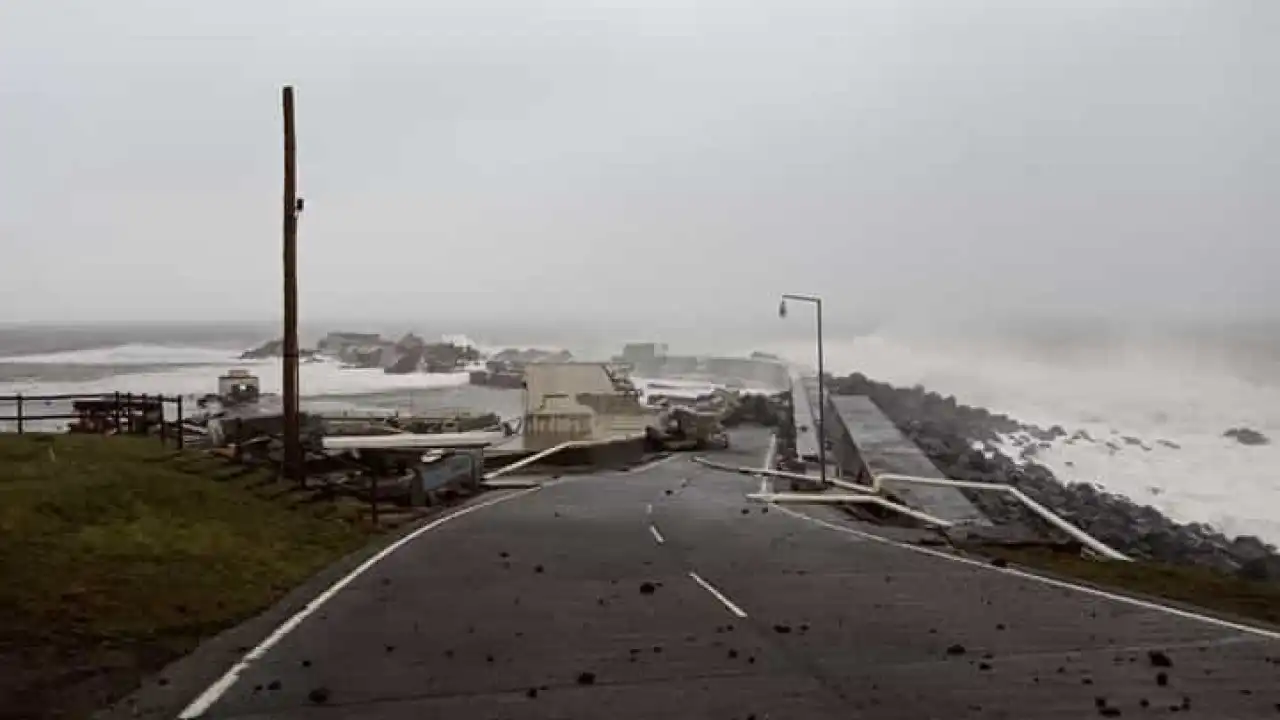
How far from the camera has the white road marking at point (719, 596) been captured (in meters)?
12.1

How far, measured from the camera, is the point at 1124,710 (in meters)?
7.81

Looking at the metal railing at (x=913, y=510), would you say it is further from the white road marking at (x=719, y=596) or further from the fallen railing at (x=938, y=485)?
the white road marking at (x=719, y=596)

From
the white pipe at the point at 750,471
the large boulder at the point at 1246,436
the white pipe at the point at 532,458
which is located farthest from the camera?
the large boulder at the point at 1246,436

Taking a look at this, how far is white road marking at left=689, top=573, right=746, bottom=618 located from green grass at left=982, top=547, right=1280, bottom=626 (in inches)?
185

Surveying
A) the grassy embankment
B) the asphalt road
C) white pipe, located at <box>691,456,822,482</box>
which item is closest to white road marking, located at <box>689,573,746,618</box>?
the asphalt road

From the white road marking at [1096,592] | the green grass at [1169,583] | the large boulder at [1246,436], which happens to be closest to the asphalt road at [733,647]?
the white road marking at [1096,592]

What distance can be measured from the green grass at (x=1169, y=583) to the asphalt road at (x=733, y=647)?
1143 mm

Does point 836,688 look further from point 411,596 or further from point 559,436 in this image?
point 559,436

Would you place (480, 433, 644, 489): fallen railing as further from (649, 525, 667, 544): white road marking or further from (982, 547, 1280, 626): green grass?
(982, 547, 1280, 626): green grass

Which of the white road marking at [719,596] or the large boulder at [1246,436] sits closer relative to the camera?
the white road marking at [719,596]

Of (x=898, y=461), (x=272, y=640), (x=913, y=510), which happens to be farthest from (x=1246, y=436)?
(x=272, y=640)

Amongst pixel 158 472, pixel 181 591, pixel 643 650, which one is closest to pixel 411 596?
pixel 181 591

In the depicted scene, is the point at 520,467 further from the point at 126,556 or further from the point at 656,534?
the point at 126,556

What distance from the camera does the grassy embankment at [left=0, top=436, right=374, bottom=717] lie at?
9579 mm
